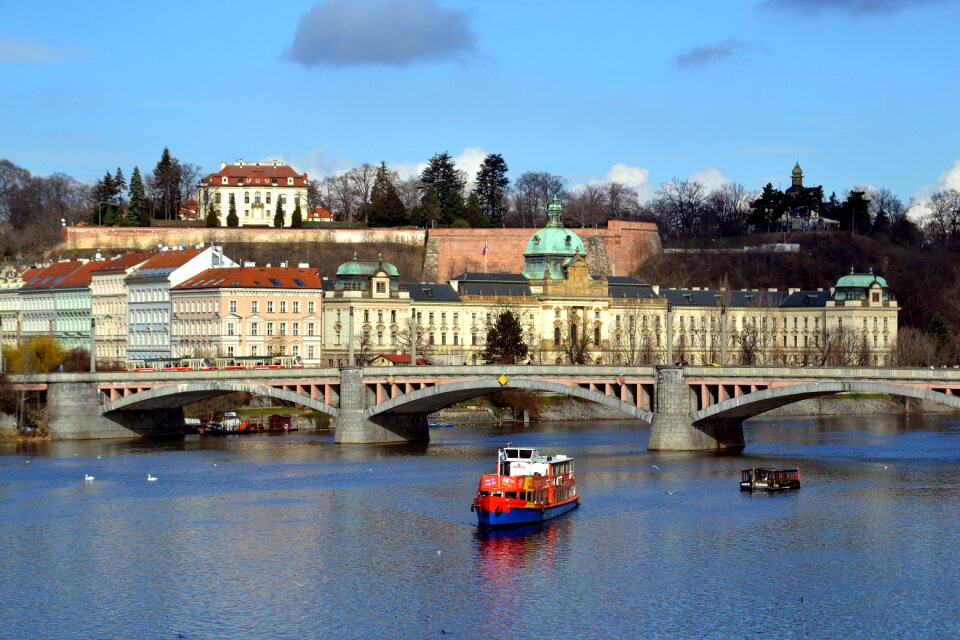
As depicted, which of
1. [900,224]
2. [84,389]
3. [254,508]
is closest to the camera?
[254,508]

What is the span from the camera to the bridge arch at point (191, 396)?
309ft

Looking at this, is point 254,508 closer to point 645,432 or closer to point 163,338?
point 645,432

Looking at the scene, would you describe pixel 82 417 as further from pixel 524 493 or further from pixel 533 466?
pixel 524 493

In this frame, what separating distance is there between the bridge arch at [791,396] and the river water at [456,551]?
7.70ft

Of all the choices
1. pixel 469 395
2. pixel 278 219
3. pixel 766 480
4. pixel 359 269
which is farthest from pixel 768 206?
pixel 766 480

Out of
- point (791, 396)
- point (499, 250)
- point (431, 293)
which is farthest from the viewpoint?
point (499, 250)

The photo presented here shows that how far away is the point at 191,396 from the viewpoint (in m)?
98.5

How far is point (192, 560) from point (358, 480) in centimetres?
1860

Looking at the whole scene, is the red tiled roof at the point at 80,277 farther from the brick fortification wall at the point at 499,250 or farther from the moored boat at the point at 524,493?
the moored boat at the point at 524,493

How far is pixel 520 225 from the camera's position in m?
193

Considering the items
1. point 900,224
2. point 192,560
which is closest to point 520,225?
point 900,224

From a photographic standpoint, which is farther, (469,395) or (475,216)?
A: (475,216)

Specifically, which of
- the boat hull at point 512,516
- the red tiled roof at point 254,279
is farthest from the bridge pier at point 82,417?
Result: the boat hull at point 512,516

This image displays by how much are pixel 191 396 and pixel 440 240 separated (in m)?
69.6
